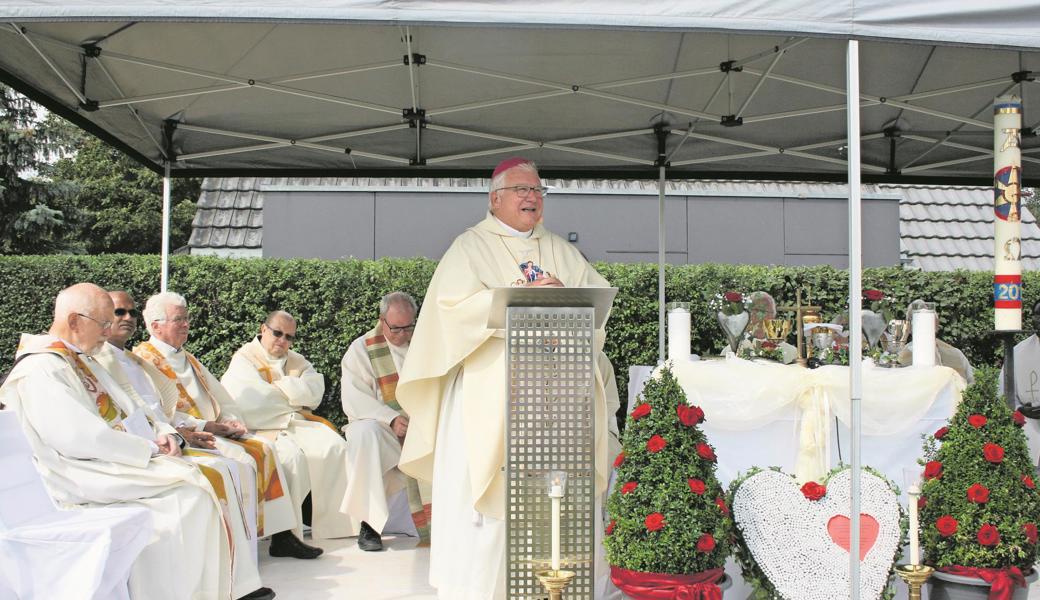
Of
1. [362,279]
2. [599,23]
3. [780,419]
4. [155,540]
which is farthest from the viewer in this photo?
[362,279]

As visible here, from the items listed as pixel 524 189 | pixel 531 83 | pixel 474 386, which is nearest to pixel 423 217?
pixel 531 83

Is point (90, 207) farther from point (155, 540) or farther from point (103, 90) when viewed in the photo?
point (155, 540)

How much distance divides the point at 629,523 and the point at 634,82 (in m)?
3.07

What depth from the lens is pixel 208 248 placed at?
13.1m

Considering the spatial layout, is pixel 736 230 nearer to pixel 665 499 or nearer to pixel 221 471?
pixel 221 471

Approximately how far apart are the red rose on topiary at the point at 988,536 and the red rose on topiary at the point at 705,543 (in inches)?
40.0

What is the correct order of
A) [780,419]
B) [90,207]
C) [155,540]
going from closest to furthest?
1. [155,540]
2. [780,419]
3. [90,207]

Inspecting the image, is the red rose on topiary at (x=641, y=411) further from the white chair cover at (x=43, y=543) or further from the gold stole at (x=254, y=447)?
the gold stole at (x=254, y=447)

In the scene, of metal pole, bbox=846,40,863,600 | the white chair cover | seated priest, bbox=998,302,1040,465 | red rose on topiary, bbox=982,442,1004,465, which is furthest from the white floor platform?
seated priest, bbox=998,302,1040,465

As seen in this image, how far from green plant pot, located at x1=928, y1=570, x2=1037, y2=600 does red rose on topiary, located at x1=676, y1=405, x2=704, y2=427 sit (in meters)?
1.09

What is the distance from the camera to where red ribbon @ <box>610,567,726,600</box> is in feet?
11.9

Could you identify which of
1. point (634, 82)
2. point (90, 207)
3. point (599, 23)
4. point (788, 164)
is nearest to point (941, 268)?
point (788, 164)

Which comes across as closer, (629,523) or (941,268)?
(629,523)

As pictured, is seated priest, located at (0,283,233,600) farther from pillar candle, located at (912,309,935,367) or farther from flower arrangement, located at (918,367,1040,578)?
pillar candle, located at (912,309,935,367)
